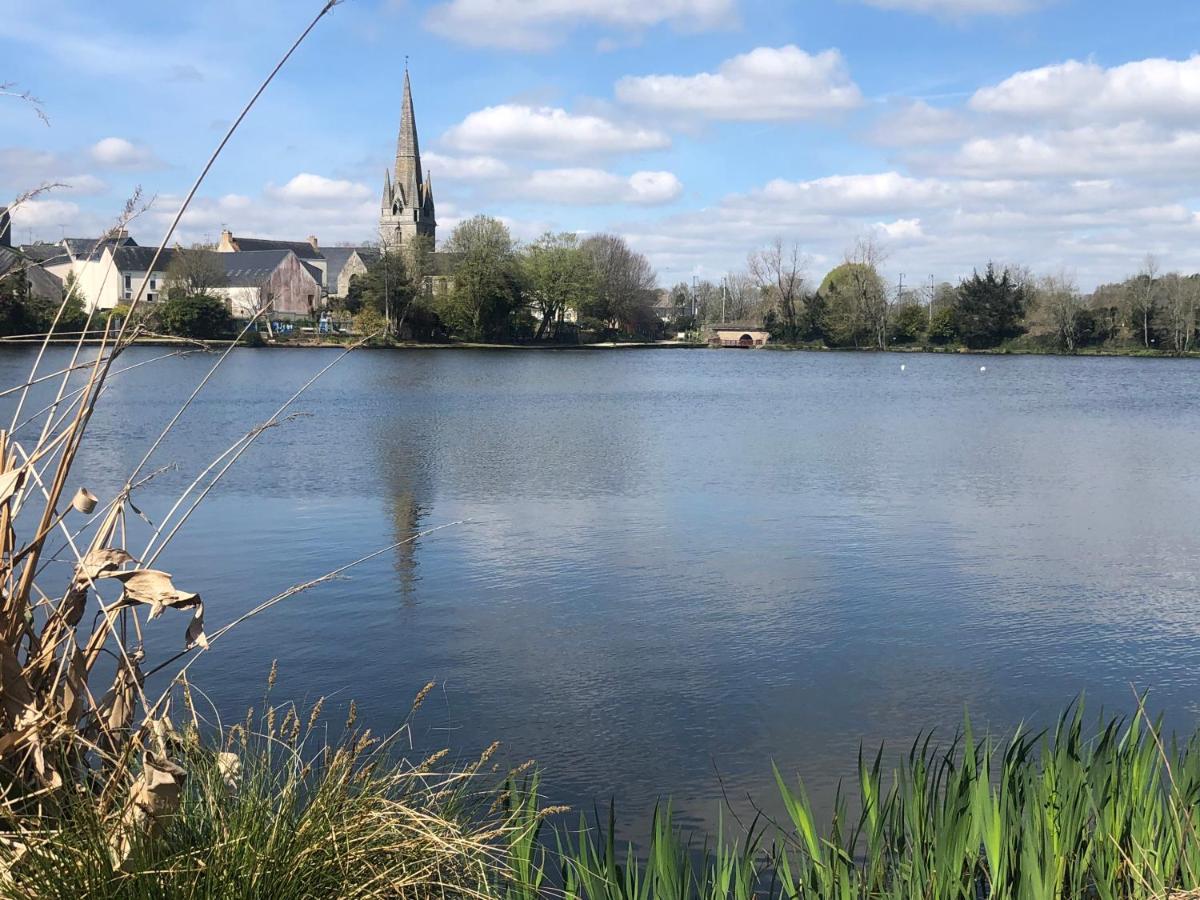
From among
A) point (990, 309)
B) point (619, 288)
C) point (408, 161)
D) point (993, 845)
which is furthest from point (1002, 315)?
point (993, 845)

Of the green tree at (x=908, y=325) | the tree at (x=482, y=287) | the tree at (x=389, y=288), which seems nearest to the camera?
the tree at (x=389, y=288)

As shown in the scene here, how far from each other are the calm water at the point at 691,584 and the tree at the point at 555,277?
217ft

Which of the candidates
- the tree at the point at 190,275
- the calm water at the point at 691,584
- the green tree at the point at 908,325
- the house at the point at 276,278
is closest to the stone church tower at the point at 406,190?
the house at the point at 276,278

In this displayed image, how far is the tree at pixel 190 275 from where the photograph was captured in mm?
76812

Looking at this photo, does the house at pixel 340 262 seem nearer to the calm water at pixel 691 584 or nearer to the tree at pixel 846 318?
the tree at pixel 846 318

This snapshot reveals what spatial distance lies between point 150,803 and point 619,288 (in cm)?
10043

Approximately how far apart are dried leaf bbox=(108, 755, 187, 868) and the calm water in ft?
10.2

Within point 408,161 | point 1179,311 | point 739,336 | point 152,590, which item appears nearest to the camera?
point 152,590

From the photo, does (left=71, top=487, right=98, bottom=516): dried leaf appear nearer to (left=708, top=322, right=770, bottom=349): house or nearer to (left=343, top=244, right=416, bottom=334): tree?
(left=343, top=244, right=416, bottom=334): tree

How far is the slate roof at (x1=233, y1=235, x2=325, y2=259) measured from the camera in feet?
431

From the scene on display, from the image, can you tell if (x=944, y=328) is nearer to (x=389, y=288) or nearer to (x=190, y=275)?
(x=389, y=288)

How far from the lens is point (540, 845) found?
3939 mm

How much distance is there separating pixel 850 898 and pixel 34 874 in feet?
7.83

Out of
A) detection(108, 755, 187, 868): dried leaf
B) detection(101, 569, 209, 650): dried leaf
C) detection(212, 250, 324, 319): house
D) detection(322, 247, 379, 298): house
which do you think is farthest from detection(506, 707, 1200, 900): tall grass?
detection(322, 247, 379, 298): house
